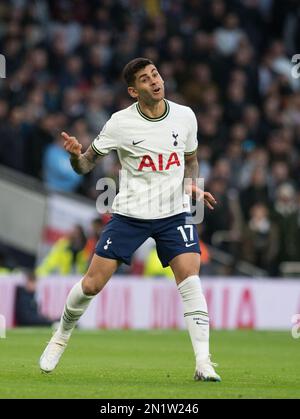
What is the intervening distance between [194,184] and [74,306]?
4.48ft

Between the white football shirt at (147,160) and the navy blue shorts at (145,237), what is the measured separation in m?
0.06

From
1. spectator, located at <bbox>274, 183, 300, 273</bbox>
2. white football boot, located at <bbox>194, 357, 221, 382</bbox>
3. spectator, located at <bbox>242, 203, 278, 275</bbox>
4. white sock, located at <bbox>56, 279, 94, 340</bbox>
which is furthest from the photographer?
spectator, located at <bbox>242, 203, 278, 275</bbox>

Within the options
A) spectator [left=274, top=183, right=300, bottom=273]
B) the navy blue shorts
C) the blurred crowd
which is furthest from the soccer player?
spectator [left=274, top=183, right=300, bottom=273]

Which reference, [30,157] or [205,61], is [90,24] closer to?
[205,61]

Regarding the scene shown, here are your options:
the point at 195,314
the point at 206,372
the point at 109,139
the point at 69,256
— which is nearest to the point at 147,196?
the point at 109,139

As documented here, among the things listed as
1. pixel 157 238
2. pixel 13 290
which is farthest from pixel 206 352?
pixel 13 290

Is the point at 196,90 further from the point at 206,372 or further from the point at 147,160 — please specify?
the point at 206,372

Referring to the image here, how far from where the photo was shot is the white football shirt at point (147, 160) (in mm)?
10070

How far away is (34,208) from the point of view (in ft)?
69.5

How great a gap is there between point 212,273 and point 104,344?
6346 mm

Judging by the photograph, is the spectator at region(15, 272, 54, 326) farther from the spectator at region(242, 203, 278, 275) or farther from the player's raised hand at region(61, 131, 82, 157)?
the player's raised hand at region(61, 131, 82, 157)

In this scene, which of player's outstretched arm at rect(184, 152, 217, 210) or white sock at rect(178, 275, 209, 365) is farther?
player's outstretched arm at rect(184, 152, 217, 210)

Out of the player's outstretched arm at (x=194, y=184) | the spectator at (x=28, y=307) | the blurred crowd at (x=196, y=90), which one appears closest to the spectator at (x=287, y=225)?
the blurred crowd at (x=196, y=90)

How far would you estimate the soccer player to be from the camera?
9992 millimetres
